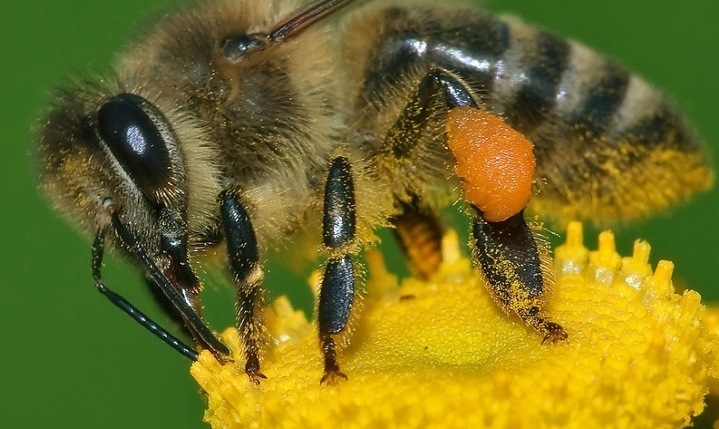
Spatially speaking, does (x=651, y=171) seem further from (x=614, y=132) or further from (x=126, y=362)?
(x=126, y=362)

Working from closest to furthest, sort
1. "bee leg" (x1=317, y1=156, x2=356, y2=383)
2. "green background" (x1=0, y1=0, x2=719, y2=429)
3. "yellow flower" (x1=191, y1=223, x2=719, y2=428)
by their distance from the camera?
1. "yellow flower" (x1=191, y1=223, x2=719, y2=428)
2. "bee leg" (x1=317, y1=156, x2=356, y2=383)
3. "green background" (x1=0, y1=0, x2=719, y2=429)

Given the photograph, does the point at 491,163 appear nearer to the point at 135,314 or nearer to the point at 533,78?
the point at 533,78

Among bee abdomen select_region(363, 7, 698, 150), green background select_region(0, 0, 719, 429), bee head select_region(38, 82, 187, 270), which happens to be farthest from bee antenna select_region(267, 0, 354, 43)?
green background select_region(0, 0, 719, 429)

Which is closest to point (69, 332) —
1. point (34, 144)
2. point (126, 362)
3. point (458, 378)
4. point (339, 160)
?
point (126, 362)

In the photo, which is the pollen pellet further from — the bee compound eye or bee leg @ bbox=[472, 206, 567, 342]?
the bee compound eye

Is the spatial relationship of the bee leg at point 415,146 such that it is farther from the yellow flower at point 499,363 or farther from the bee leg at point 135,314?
the bee leg at point 135,314

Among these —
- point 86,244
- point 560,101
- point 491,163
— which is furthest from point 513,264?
point 86,244

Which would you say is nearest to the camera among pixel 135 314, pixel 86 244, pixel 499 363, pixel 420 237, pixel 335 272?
pixel 499 363
